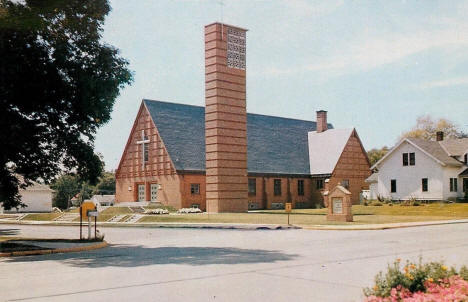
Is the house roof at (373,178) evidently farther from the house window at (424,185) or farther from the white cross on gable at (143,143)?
the white cross on gable at (143,143)

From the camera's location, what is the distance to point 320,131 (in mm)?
67812

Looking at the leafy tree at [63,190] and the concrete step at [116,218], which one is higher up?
the leafy tree at [63,190]

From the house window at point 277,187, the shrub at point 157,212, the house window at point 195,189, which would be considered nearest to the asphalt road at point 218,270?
the shrub at point 157,212

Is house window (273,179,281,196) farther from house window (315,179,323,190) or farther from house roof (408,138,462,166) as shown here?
house roof (408,138,462,166)

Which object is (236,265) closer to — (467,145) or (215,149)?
(215,149)

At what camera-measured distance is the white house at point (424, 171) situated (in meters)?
54.0

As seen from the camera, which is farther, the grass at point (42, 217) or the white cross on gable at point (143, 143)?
the white cross on gable at point (143, 143)

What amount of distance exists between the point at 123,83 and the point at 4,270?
8.38m

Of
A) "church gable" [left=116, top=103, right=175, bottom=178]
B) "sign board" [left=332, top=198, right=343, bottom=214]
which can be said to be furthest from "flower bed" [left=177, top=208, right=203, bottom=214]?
"sign board" [left=332, top=198, right=343, bottom=214]

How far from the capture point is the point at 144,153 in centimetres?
5716

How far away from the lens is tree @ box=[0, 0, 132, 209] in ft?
58.9

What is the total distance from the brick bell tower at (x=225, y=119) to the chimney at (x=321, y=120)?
19019mm

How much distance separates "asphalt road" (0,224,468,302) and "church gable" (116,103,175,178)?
34236mm

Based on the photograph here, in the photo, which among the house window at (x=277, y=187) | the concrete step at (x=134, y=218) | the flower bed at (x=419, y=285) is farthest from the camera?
the house window at (x=277, y=187)
